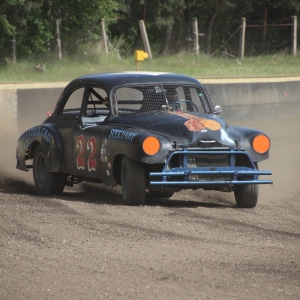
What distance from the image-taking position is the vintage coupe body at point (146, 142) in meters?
7.89

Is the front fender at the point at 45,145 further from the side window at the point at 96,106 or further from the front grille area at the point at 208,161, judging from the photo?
the front grille area at the point at 208,161

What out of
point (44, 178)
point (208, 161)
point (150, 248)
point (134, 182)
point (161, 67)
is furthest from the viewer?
point (161, 67)

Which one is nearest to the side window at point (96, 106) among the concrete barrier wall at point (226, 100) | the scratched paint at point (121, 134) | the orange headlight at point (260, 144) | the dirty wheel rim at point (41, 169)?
the scratched paint at point (121, 134)

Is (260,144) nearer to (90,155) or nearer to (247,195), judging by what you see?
(247,195)

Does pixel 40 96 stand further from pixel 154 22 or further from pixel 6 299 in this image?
pixel 154 22

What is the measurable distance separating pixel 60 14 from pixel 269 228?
24835mm

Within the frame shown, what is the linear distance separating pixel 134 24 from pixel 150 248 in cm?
3591

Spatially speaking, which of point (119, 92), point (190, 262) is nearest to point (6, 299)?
point (190, 262)

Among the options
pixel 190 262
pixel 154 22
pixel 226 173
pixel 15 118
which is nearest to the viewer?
pixel 190 262

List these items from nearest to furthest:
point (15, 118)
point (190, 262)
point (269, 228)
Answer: point (190, 262)
point (269, 228)
point (15, 118)

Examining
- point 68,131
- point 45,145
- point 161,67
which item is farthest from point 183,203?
point 161,67

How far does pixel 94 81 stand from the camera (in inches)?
358

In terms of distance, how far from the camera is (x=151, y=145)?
25.5ft

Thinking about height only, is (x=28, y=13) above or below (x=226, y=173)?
above
